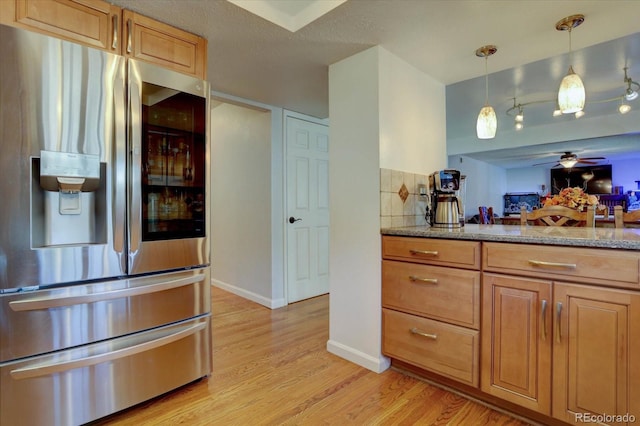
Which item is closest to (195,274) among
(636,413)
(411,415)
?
(411,415)

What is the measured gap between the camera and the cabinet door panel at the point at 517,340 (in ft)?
4.98

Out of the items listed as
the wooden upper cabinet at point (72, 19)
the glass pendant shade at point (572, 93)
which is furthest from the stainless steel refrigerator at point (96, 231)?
the glass pendant shade at point (572, 93)

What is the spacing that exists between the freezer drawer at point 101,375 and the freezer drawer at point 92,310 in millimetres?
47

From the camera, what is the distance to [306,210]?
3.77m

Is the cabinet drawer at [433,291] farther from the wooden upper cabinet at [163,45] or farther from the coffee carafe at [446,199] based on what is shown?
the wooden upper cabinet at [163,45]

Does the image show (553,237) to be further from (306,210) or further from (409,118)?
(306,210)

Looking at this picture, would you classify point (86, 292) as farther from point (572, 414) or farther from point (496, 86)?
point (496, 86)

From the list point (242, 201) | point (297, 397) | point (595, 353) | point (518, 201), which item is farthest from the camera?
point (518, 201)

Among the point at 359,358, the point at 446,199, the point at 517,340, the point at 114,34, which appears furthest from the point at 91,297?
the point at 446,199

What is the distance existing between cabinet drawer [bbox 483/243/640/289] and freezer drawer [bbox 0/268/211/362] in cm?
164

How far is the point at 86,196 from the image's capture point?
1.59 metres

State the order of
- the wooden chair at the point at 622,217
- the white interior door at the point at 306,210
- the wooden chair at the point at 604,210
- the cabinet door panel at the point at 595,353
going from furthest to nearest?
the white interior door at the point at 306,210 → the wooden chair at the point at 604,210 → the wooden chair at the point at 622,217 → the cabinet door panel at the point at 595,353

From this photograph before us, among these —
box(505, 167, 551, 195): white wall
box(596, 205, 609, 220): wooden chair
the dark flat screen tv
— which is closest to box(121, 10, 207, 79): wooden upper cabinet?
box(596, 205, 609, 220): wooden chair

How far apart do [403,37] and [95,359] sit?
95.9 inches
